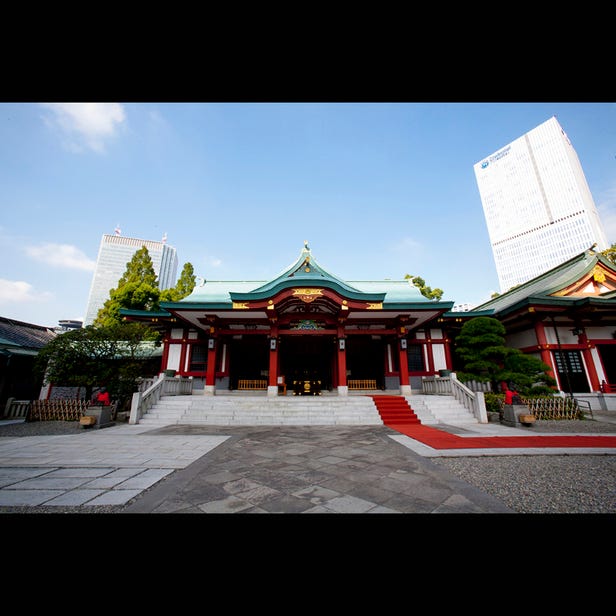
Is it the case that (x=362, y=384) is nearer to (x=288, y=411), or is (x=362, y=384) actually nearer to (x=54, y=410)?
(x=288, y=411)

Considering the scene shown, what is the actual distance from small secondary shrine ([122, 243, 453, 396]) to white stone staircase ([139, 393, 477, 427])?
1354 millimetres

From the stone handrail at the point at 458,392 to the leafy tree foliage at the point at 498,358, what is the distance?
1.66ft

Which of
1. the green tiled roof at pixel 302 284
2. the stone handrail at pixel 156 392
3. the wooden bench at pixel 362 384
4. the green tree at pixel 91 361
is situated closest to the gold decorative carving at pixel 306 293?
the green tiled roof at pixel 302 284

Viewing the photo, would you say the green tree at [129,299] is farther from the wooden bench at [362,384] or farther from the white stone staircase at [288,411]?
the wooden bench at [362,384]

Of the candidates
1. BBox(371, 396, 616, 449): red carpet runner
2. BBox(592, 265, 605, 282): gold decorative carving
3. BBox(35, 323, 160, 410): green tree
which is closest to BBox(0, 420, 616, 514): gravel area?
BBox(371, 396, 616, 449): red carpet runner

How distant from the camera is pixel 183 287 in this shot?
76.8 ft

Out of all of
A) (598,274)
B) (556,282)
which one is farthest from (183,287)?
(598,274)

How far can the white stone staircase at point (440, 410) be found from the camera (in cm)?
943

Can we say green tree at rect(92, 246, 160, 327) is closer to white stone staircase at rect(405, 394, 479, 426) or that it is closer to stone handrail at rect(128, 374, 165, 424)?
stone handrail at rect(128, 374, 165, 424)
